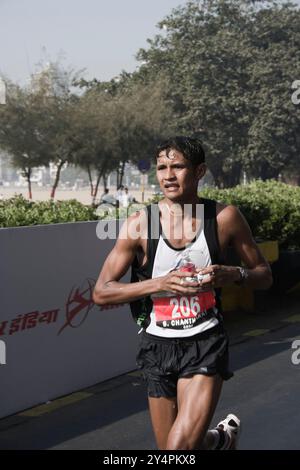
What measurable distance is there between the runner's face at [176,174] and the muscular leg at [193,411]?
88 cm

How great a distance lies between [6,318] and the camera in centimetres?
649

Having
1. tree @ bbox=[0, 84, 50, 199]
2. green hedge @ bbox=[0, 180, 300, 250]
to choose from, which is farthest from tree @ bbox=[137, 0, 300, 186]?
green hedge @ bbox=[0, 180, 300, 250]

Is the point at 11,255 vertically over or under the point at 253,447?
over

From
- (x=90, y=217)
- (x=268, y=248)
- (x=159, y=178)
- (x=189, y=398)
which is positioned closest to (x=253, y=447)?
(x=189, y=398)

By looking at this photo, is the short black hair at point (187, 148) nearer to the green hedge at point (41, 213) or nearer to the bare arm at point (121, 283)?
the bare arm at point (121, 283)

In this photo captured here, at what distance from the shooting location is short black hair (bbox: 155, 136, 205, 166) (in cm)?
402
